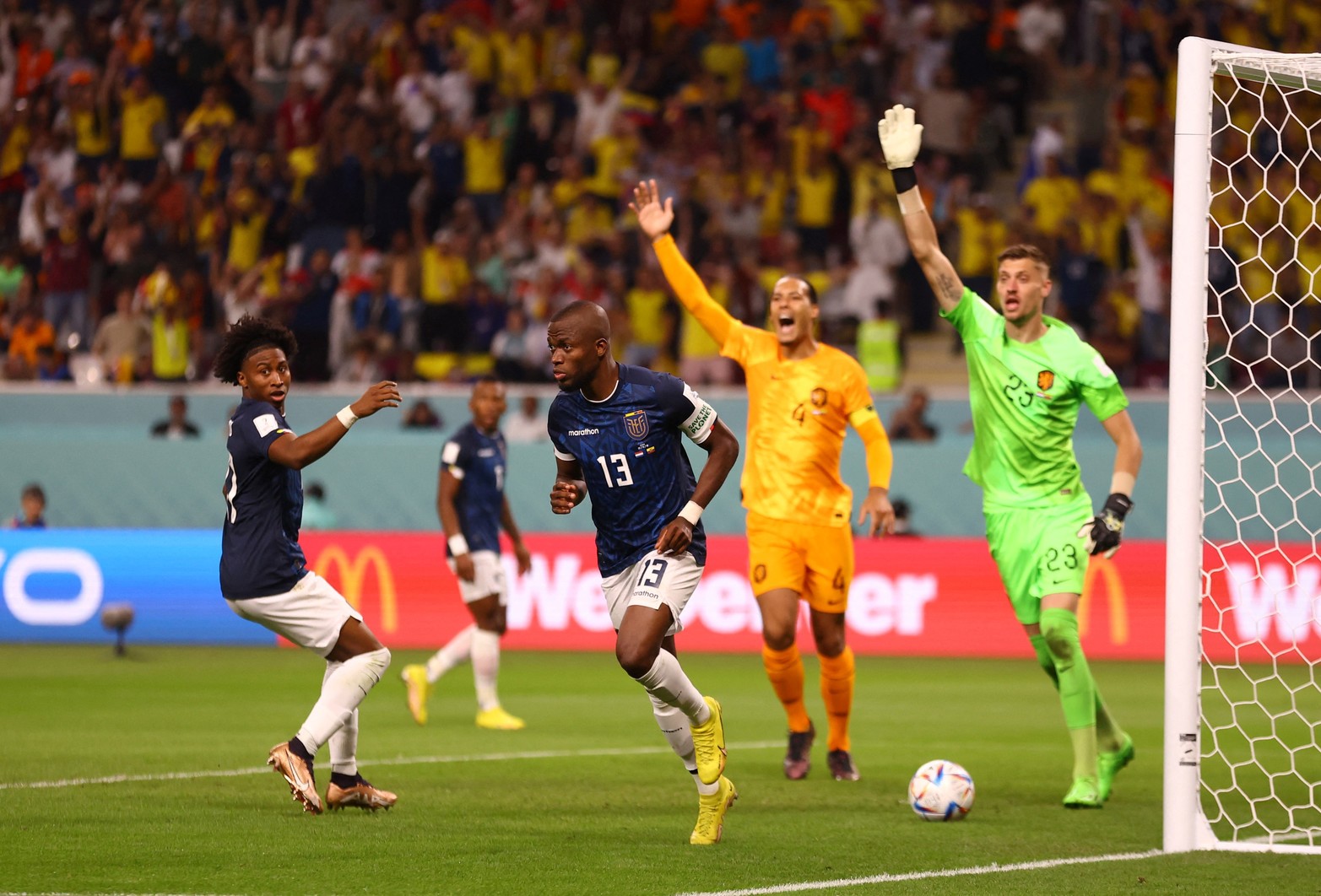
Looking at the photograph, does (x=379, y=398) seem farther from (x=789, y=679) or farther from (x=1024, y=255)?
(x=1024, y=255)

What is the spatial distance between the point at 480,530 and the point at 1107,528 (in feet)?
17.4

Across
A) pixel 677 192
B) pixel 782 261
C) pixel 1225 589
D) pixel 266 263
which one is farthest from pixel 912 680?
pixel 266 263

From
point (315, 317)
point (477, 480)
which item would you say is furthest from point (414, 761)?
point (315, 317)

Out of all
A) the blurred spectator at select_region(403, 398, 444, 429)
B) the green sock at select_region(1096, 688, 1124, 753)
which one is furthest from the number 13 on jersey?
the blurred spectator at select_region(403, 398, 444, 429)

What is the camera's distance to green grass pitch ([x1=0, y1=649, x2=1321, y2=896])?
6.57m

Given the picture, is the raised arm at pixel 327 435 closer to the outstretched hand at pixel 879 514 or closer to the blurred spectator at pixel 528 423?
the outstretched hand at pixel 879 514

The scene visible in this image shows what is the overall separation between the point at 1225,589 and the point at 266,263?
11526 mm

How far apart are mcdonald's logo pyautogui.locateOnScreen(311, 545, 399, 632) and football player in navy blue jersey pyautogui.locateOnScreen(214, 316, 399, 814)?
830 cm

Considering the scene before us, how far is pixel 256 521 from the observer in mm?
8023

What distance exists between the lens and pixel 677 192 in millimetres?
21047

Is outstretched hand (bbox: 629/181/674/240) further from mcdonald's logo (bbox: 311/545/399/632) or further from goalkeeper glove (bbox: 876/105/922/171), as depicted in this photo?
mcdonald's logo (bbox: 311/545/399/632)

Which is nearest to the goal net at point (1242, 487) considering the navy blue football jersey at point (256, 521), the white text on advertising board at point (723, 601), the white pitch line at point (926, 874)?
the white pitch line at point (926, 874)

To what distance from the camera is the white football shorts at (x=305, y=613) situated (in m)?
8.02

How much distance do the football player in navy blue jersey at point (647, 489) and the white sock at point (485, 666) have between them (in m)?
4.34
